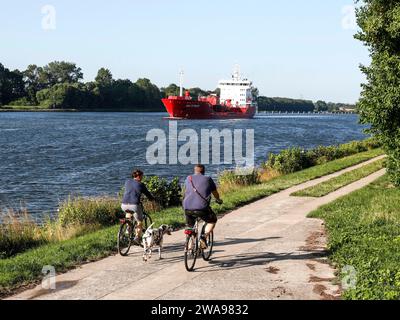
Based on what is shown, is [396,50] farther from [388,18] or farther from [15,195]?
[15,195]

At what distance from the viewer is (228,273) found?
9977 millimetres

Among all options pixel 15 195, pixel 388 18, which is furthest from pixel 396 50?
pixel 15 195

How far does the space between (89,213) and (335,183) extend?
1217cm

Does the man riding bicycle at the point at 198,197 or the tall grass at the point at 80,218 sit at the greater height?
the man riding bicycle at the point at 198,197

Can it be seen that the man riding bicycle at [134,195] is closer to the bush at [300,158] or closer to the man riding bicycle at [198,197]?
the man riding bicycle at [198,197]

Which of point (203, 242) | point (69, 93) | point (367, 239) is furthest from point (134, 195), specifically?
point (69, 93)

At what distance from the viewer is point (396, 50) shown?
17109mm

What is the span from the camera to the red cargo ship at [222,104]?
126m

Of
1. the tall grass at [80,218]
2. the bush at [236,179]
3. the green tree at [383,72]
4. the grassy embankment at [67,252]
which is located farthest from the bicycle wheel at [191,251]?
the bush at [236,179]

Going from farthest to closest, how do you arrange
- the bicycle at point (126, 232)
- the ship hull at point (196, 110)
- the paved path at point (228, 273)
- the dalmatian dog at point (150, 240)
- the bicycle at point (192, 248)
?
the ship hull at point (196, 110), the bicycle at point (126, 232), the dalmatian dog at point (150, 240), the bicycle at point (192, 248), the paved path at point (228, 273)

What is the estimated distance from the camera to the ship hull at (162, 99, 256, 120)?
12500cm

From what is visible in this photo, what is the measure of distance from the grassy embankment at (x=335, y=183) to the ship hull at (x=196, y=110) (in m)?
97.6

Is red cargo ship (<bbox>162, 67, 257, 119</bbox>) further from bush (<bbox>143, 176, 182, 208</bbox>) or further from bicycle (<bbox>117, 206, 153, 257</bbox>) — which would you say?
bicycle (<bbox>117, 206, 153, 257</bbox>)
